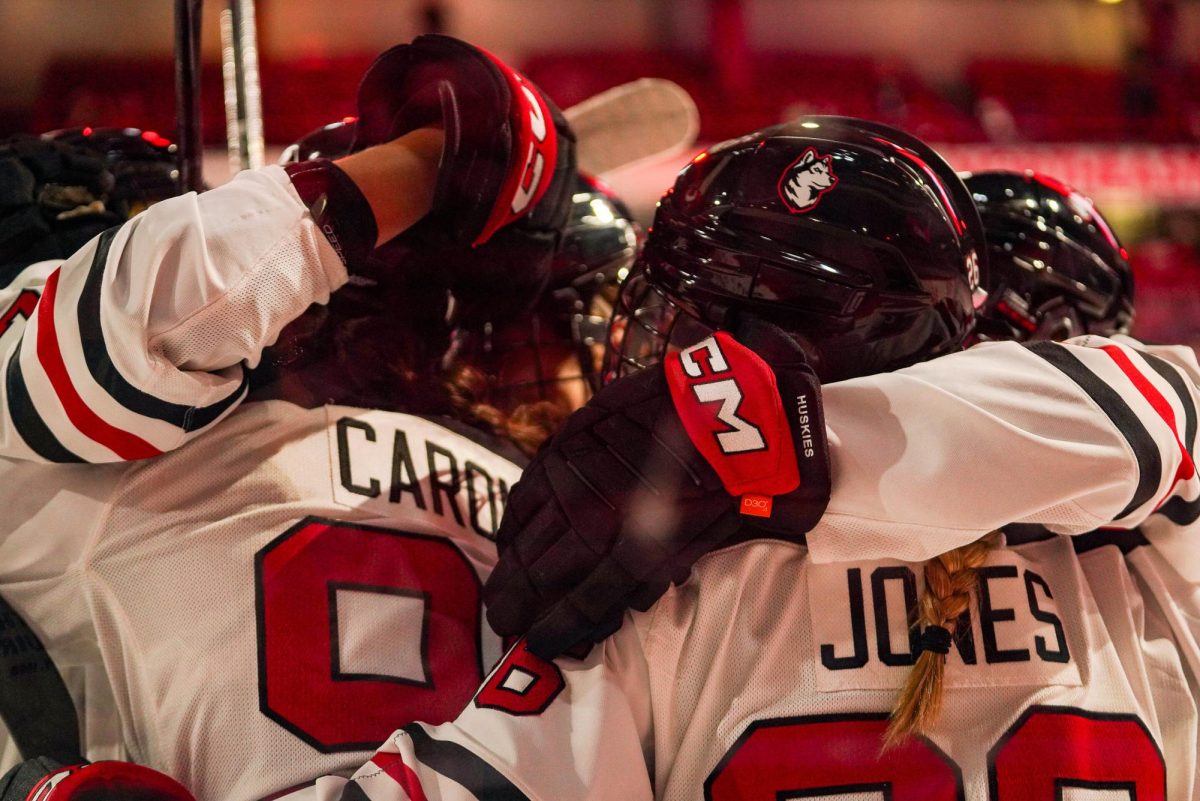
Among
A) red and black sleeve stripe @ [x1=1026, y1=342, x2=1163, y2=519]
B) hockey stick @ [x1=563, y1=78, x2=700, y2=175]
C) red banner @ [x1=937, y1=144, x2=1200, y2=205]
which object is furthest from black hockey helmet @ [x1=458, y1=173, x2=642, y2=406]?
red banner @ [x1=937, y1=144, x2=1200, y2=205]

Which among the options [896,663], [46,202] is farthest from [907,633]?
[46,202]

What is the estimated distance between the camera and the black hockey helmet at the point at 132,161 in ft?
3.83

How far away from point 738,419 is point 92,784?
0.55 metres

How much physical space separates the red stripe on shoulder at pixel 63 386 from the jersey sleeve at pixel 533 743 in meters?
0.32

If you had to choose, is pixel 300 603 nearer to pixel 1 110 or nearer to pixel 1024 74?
pixel 1 110

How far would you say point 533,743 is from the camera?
81 centimetres

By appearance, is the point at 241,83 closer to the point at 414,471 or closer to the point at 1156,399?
the point at 414,471

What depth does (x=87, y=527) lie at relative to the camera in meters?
0.90

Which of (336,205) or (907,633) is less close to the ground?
(336,205)

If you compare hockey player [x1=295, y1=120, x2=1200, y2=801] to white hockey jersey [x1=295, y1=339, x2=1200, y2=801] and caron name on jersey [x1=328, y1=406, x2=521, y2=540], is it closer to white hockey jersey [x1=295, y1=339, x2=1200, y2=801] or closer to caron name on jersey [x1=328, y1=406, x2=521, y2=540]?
white hockey jersey [x1=295, y1=339, x2=1200, y2=801]

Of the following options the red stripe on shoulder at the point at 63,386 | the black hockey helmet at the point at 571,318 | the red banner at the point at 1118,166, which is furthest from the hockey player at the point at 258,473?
the red banner at the point at 1118,166

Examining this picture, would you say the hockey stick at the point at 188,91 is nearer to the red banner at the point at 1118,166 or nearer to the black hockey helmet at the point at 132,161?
the black hockey helmet at the point at 132,161

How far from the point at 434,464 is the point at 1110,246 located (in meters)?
0.84

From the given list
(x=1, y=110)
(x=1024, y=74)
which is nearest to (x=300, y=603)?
(x=1, y=110)
